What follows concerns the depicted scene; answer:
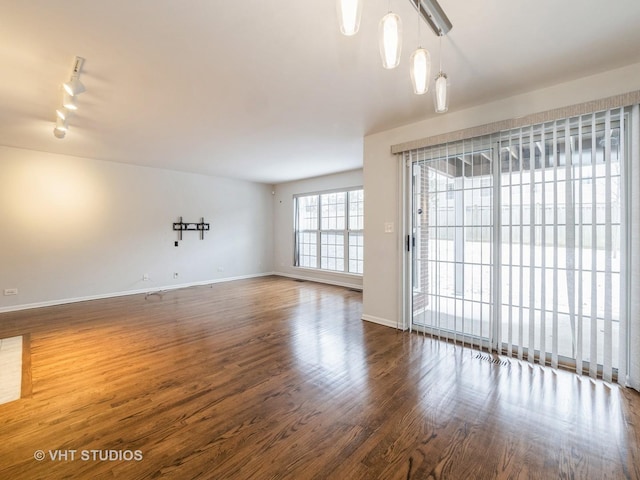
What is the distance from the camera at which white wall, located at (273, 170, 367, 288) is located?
20.8 feet

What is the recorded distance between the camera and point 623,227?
226 cm

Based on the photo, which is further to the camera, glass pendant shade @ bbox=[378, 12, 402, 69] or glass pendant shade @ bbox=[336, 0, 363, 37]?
glass pendant shade @ bbox=[378, 12, 402, 69]

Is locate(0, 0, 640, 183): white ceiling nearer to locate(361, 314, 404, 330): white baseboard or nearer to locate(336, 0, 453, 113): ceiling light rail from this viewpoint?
locate(336, 0, 453, 113): ceiling light rail

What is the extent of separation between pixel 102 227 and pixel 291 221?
3987 millimetres

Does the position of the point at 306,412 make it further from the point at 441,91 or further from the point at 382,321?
the point at 441,91

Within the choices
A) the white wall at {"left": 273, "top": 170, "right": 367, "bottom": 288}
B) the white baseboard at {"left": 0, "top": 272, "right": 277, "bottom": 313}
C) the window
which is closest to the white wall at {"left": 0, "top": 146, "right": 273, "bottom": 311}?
the white baseboard at {"left": 0, "top": 272, "right": 277, "bottom": 313}

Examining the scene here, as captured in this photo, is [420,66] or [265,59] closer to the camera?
[420,66]

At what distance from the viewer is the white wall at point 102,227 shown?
14.9ft

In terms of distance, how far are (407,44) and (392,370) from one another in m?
2.57

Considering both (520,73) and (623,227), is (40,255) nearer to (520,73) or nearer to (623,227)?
(520,73)

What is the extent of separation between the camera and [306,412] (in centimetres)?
195

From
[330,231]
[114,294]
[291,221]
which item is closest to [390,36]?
[330,231]

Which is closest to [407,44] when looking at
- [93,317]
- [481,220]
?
[481,220]

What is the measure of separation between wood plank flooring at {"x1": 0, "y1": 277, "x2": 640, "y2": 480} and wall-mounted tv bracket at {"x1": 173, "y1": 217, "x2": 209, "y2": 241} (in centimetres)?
310
